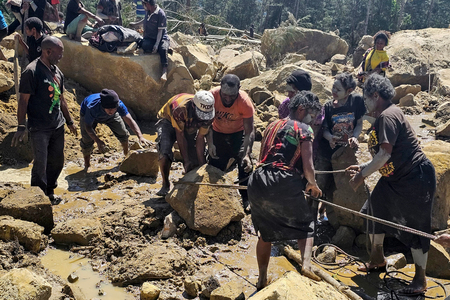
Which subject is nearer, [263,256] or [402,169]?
[263,256]

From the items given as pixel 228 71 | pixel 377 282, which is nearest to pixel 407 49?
pixel 228 71

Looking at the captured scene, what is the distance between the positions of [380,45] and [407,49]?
23.3 ft

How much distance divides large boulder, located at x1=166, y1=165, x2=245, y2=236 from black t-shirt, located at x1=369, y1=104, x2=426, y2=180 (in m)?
1.68

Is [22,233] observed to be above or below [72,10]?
below

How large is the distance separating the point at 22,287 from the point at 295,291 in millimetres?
1728

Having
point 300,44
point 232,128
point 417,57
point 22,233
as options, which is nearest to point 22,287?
point 22,233

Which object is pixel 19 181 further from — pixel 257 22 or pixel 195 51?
pixel 257 22

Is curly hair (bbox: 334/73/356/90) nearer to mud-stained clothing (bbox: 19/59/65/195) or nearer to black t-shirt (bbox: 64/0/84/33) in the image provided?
mud-stained clothing (bbox: 19/59/65/195)

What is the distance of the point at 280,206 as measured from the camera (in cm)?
352

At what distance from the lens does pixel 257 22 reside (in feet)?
96.0

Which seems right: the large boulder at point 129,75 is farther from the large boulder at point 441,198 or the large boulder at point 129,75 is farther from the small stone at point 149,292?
the small stone at point 149,292

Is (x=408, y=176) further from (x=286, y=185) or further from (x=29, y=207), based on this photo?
(x=29, y=207)

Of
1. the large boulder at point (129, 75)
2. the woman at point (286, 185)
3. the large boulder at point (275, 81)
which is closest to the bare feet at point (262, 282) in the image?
the woman at point (286, 185)

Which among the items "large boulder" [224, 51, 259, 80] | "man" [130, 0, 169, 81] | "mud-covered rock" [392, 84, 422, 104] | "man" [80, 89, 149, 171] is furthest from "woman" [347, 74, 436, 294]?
"mud-covered rock" [392, 84, 422, 104]
